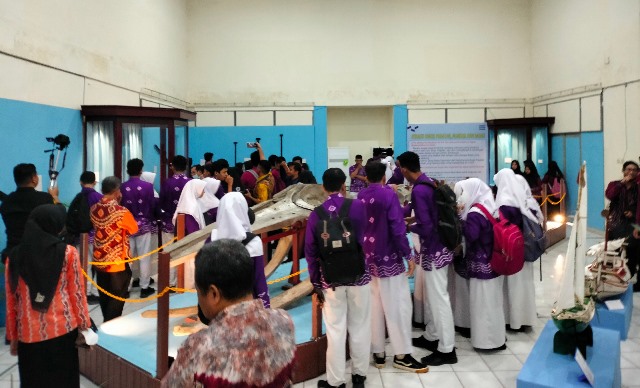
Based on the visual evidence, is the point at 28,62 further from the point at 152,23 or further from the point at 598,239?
the point at 598,239

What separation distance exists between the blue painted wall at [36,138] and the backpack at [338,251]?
424 cm

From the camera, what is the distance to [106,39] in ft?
31.2

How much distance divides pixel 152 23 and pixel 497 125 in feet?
28.5

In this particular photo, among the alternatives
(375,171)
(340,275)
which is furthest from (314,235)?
(375,171)

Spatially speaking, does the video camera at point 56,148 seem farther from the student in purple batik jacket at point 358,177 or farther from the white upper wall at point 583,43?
the white upper wall at point 583,43

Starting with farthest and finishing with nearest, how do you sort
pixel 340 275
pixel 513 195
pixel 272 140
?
pixel 272 140 < pixel 513 195 < pixel 340 275

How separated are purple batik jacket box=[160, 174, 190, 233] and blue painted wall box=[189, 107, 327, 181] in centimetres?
743

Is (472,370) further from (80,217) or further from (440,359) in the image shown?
(80,217)

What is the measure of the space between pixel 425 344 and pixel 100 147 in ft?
20.1

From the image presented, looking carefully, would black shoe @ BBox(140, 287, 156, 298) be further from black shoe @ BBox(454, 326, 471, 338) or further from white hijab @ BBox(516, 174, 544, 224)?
white hijab @ BBox(516, 174, 544, 224)

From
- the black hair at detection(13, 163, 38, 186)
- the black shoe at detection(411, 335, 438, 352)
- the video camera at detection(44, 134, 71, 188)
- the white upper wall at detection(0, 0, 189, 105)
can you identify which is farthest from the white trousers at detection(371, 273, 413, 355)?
the white upper wall at detection(0, 0, 189, 105)

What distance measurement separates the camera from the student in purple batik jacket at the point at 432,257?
4695 millimetres

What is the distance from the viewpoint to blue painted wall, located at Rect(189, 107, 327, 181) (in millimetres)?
14742

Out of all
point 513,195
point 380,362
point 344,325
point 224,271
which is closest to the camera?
point 224,271
